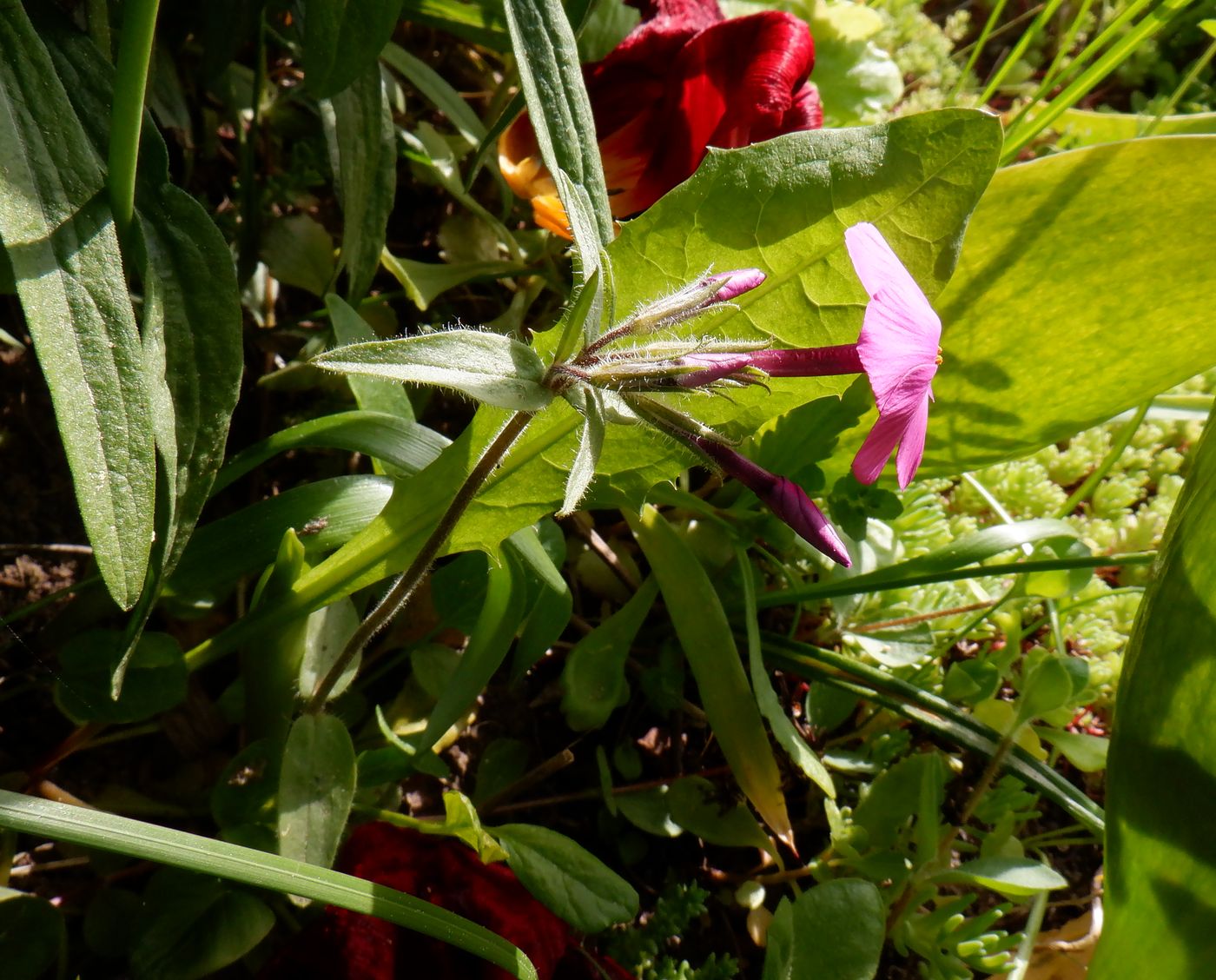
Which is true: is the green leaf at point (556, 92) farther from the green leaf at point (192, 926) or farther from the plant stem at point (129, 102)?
the green leaf at point (192, 926)

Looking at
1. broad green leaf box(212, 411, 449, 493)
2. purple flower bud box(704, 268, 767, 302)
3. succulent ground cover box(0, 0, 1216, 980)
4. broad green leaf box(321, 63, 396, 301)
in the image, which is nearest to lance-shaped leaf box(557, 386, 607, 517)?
succulent ground cover box(0, 0, 1216, 980)

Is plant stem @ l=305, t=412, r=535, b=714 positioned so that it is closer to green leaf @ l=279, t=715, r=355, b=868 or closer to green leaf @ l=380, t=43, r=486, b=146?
green leaf @ l=279, t=715, r=355, b=868

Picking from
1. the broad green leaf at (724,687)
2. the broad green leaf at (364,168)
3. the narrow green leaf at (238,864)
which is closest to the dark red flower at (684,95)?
the broad green leaf at (364,168)

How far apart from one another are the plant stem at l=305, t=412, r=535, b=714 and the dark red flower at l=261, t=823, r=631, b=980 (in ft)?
0.39

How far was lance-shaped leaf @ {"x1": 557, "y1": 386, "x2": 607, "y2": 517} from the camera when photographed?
0.55 m

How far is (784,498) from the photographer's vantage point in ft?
2.15

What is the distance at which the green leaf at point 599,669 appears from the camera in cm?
91

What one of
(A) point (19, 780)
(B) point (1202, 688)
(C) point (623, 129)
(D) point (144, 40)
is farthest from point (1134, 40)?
(A) point (19, 780)

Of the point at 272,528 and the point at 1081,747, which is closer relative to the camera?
the point at 272,528

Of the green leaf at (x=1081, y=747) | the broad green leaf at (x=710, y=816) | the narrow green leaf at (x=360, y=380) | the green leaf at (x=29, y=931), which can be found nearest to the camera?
the green leaf at (x=29, y=931)

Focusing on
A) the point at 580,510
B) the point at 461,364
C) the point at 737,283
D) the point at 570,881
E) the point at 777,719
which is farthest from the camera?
the point at 580,510

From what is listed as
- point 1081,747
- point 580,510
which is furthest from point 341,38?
point 1081,747

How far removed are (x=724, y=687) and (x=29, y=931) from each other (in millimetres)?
580

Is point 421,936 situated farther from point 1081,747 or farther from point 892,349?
point 1081,747
